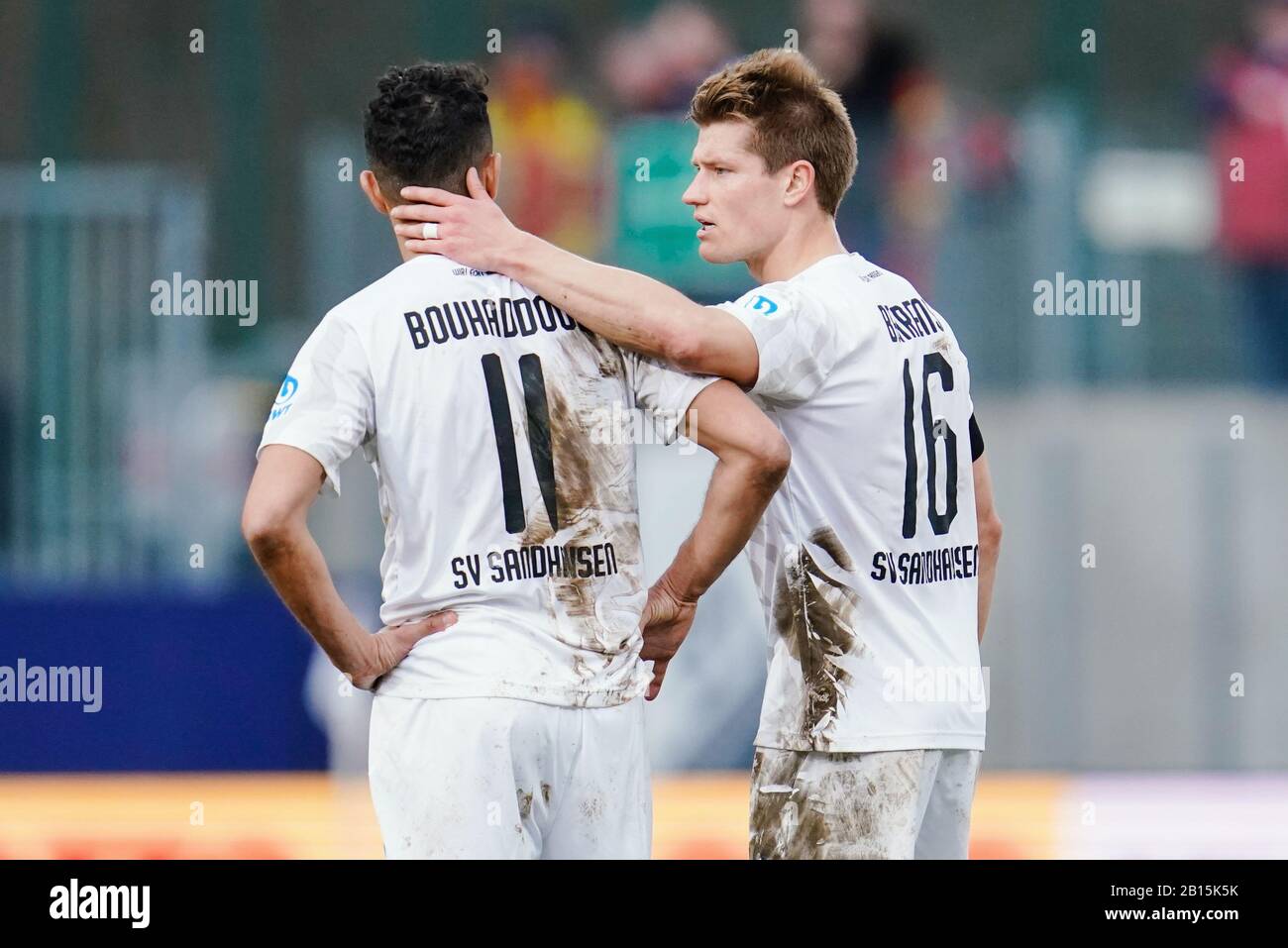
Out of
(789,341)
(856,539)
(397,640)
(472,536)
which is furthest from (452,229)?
(856,539)

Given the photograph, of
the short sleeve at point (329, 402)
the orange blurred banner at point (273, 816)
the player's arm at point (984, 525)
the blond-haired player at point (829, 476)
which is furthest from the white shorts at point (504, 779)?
the orange blurred banner at point (273, 816)

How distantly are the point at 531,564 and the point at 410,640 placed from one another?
0.32m

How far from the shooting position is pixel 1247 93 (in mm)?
10812

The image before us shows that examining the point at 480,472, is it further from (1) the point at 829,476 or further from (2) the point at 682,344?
(1) the point at 829,476

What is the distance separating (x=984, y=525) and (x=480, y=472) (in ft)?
5.17

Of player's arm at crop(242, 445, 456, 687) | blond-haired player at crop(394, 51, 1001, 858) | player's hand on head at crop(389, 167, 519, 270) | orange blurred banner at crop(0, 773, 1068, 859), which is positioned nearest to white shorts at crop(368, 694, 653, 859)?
player's arm at crop(242, 445, 456, 687)

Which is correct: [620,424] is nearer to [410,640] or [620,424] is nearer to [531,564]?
[531,564]

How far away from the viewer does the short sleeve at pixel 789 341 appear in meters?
4.23

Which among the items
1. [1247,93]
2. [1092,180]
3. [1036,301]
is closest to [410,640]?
[1036,301]

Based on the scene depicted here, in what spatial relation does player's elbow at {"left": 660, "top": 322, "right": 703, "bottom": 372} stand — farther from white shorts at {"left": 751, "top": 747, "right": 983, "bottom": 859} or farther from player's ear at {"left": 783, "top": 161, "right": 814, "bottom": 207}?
white shorts at {"left": 751, "top": 747, "right": 983, "bottom": 859}

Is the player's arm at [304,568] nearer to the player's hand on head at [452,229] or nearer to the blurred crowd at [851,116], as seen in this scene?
the player's hand on head at [452,229]

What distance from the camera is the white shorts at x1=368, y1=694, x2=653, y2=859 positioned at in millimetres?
3906

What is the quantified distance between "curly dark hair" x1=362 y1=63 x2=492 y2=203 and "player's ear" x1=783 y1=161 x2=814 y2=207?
0.83 metres

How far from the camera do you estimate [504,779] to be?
3.90 meters
